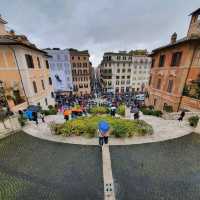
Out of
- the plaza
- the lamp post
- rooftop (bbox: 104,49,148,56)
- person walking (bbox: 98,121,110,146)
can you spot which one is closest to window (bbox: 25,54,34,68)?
the lamp post

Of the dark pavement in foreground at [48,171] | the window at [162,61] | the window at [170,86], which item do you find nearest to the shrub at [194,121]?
the window at [170,86]

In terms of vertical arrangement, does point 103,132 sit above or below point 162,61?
below

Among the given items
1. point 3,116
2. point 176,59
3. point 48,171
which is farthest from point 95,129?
point 176,59

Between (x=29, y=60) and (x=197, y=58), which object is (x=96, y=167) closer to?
(x=197, y=58)

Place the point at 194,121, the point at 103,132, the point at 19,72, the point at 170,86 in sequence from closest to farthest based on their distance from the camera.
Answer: the point at 103,132
the point at 194,121
the point at 19,72
the point at 170,86

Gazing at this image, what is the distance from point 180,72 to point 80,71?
2730cm

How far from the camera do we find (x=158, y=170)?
197 inches

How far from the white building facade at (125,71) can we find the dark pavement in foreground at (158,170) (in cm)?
3440

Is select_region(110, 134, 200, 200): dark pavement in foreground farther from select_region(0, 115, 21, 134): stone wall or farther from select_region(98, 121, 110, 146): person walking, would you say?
select_region(0, 115, 21, 134): stone wall

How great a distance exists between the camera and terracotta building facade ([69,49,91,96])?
32.7m

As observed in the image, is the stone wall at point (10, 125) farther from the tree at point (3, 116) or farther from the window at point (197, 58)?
the window at point (197, 58)

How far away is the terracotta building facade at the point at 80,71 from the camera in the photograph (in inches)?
1288

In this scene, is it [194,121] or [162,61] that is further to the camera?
[162,61]

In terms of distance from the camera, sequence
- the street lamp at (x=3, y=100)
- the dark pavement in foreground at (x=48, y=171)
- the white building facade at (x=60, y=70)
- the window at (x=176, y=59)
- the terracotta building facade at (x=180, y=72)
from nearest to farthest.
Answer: the dark pavement in foreground at (x=48, y=171), the street lamp at (x=3, y=100), the terracotta building facade at (x=180, y=72), the window at (x=176, y=59), the white building facade at (x=60, y=70)
